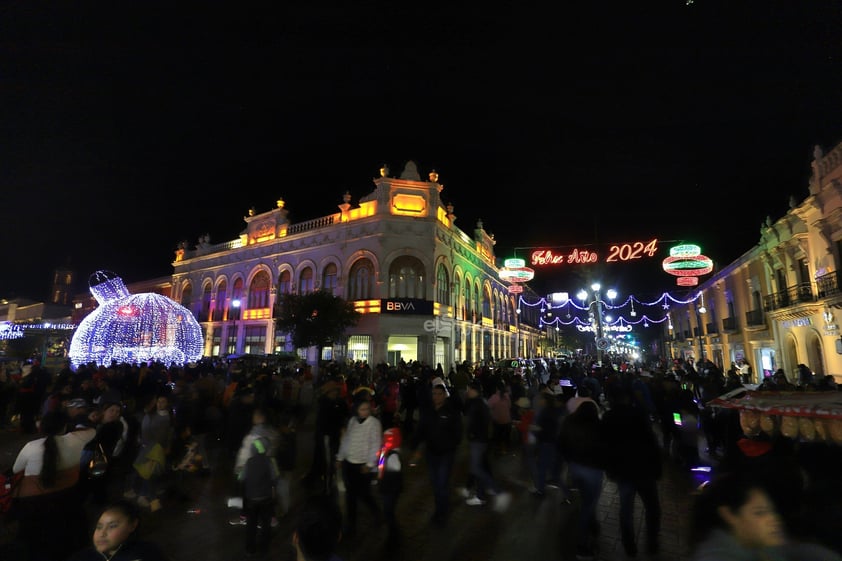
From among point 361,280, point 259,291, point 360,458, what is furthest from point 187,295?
point 360,458

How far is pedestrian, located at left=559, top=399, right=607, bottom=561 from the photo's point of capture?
14.5ft

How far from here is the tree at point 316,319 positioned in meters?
24.7

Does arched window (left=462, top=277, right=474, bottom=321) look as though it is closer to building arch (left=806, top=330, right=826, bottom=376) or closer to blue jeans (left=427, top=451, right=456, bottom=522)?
building arch (left=806, top=330, right=826, bottom=376)

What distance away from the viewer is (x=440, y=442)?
202 inches

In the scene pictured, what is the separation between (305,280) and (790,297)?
97.0 feet

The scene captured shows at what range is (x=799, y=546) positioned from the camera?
2.02 meters

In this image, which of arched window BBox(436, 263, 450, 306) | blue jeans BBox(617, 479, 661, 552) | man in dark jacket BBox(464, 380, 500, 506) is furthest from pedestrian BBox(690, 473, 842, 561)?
arched window BBox(436, 263, 450, 306)

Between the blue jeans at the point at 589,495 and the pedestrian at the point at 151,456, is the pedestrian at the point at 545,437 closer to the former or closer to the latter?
the blue jeans at the point at 589,495

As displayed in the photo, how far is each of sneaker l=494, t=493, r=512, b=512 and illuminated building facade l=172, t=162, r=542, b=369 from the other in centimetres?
1635

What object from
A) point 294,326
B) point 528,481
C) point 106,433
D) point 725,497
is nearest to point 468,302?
point 294,326

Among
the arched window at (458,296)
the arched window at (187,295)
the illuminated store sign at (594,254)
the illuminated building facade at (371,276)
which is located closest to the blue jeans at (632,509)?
the illuminated store sign at (594,254)

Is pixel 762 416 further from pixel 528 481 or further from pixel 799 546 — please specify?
pixel 528 481

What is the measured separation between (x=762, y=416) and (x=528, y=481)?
4.04 metres

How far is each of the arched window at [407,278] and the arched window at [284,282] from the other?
9.63 meters
